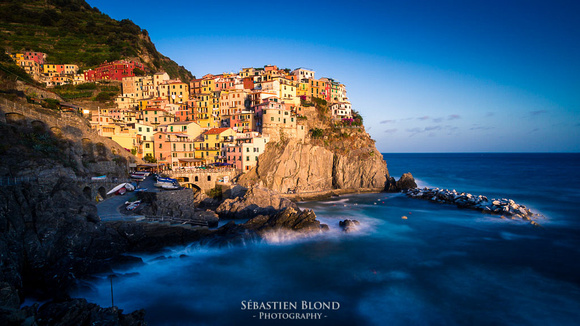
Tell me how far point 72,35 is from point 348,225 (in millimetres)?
93291

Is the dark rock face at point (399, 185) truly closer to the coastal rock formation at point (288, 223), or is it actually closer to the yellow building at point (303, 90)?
the yellow building at point (303, 90)

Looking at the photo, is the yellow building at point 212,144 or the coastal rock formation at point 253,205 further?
the yellow building at point 212,144

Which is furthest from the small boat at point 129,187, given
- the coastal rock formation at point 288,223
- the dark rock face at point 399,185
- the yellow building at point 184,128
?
the dark rock face at point 399,185

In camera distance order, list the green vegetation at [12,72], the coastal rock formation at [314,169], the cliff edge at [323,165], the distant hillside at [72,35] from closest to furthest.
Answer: the green vegetation at [12,72]
the coastal rock formation at [314,169]
the cliff edge at [323,165]
the distant hillside at [72,35]

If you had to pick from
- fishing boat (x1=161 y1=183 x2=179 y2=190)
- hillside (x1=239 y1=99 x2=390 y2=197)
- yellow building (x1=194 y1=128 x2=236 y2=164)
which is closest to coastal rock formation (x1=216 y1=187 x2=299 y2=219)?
fishing boat (x1=161 y1=183 x2=179 y2=190)

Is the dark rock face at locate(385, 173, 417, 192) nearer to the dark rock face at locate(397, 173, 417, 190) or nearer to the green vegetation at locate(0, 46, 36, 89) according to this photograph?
the dark rock face at locate(397, 173, 417, 190)

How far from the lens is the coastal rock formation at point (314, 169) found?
4025cm

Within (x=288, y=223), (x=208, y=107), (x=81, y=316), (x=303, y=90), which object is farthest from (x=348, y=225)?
(x=303, y=90)

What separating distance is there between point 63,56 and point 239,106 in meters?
50.0

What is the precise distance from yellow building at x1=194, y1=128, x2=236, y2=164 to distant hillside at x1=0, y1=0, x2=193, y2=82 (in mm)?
42818

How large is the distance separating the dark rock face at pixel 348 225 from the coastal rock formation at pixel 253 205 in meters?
5.51

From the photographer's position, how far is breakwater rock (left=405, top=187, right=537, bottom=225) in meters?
31.6

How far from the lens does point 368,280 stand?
58.4 ft

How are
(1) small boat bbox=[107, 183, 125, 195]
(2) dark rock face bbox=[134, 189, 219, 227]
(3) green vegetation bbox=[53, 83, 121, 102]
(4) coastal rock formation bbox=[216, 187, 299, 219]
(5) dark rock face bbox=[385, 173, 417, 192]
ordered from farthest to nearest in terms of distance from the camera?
1. (3) green vegetation bbox=[53, 83, 121, 102]
2. (5) dark rock face bbox=[385, 173, 417, 192]
3. (4) coastal rock formation bbox=[216, 187, 299, 219]
4. (1) small boat bbox=[107, 183, 125, 195]
5. (2) dark rock face bbox=[134, 189, 219, 227]
